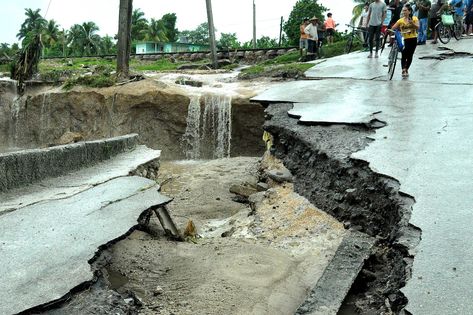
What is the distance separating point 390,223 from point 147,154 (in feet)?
13.1

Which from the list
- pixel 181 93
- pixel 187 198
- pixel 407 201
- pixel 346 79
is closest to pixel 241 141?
pixel 181 93

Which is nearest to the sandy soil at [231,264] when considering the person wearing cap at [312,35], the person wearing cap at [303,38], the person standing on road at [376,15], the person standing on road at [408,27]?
the person standing on road at [408,27]

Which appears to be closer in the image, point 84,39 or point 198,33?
point 84,39

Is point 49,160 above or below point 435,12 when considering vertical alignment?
below

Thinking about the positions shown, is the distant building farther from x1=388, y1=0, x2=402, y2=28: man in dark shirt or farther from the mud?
the mud

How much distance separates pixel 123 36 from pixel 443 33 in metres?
11.3

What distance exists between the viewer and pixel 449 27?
55.4 feet

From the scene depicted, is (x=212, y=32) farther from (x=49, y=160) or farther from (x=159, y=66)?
(x=49, y=160)

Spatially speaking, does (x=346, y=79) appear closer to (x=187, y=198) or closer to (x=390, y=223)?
(x=187, y=198)

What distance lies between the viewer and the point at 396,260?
3.96 metres

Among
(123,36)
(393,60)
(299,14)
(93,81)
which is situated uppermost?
(299,14)

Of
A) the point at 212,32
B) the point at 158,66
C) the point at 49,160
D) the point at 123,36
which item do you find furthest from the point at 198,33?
the point at 49,160

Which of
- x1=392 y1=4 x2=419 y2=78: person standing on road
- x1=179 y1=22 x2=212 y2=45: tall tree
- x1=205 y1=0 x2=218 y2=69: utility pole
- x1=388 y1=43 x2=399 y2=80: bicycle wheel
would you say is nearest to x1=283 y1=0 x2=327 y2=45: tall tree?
x1=205 y1=0 x2=218 y2=69: utility pole

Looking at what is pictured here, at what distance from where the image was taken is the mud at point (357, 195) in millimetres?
3881
